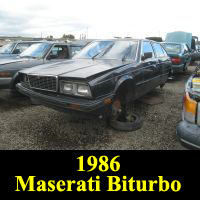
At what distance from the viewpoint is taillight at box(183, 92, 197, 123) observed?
7.55 ft

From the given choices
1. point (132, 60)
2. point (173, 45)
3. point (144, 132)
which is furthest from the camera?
point (173, 45)

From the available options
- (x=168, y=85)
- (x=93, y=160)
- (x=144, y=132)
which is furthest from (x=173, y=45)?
(x=93, y=160)

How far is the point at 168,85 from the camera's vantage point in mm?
7555

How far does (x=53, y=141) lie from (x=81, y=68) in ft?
4.02

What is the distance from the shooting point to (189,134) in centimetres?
228

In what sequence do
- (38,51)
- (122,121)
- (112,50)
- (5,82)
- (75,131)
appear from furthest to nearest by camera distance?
(38,51) < (5,82) < (112,50) < (122,121) < (75,131)

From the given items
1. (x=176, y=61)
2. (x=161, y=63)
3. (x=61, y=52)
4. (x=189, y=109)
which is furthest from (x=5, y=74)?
(x=176, y=61)

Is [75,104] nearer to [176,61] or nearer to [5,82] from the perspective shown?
[5,82]

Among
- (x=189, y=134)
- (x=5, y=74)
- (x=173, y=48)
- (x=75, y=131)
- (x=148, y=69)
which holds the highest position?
(x=173, y=48)

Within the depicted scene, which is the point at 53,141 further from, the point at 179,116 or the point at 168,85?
the point at 168,85

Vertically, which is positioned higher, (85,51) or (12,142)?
(85,51)

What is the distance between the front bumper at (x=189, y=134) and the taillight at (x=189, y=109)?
6cm

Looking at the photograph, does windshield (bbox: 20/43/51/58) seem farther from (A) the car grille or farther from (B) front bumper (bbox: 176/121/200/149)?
(B) front bumper (bbox: 176/121/200/149)

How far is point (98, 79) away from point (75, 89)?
357 millimetres
